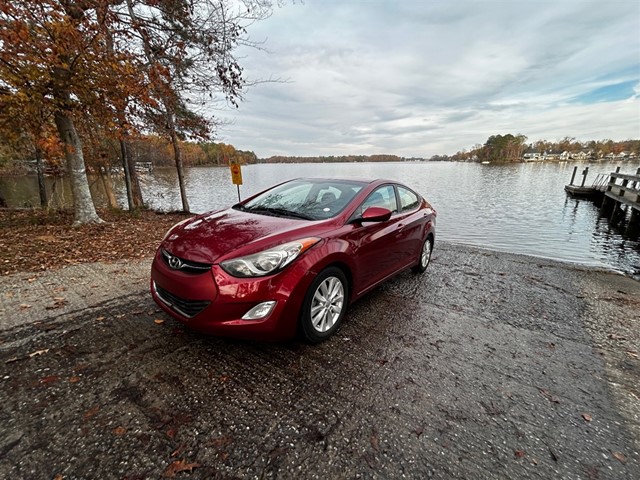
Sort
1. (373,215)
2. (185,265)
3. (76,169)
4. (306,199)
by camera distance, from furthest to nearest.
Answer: (76,169)
(306,199)
(373,215)
(185,265)

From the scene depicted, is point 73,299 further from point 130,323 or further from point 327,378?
point 327,378

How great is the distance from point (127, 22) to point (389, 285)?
21.3 feet

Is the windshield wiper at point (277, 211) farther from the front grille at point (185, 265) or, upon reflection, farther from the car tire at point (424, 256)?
the car tire at point (424, 256)

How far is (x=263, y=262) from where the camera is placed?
2.41 m

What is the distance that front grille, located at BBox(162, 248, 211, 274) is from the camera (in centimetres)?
243

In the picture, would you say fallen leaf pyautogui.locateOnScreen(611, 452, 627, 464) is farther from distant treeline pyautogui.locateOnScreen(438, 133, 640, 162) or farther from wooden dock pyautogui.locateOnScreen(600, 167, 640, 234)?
distant treeline pyautogui.locateOnScreen(438, 133, 640, 162)

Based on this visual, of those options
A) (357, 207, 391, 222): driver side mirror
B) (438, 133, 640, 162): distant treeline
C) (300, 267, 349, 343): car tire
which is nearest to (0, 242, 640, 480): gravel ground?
(300, 267, 349, 343): car tire

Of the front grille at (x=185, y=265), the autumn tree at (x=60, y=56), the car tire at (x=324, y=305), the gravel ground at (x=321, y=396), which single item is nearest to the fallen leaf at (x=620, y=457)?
the gravel ground at (x=321, y=396)

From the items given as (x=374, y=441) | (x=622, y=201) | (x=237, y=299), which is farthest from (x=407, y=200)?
(x=622, y=201)

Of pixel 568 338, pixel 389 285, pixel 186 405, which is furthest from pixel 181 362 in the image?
pixel 568 338

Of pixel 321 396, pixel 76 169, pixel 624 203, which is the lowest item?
pixel 624 203

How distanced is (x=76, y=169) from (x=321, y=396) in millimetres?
7838

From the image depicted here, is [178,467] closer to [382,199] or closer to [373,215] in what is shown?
[373,215]

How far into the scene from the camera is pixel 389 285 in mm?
4535
